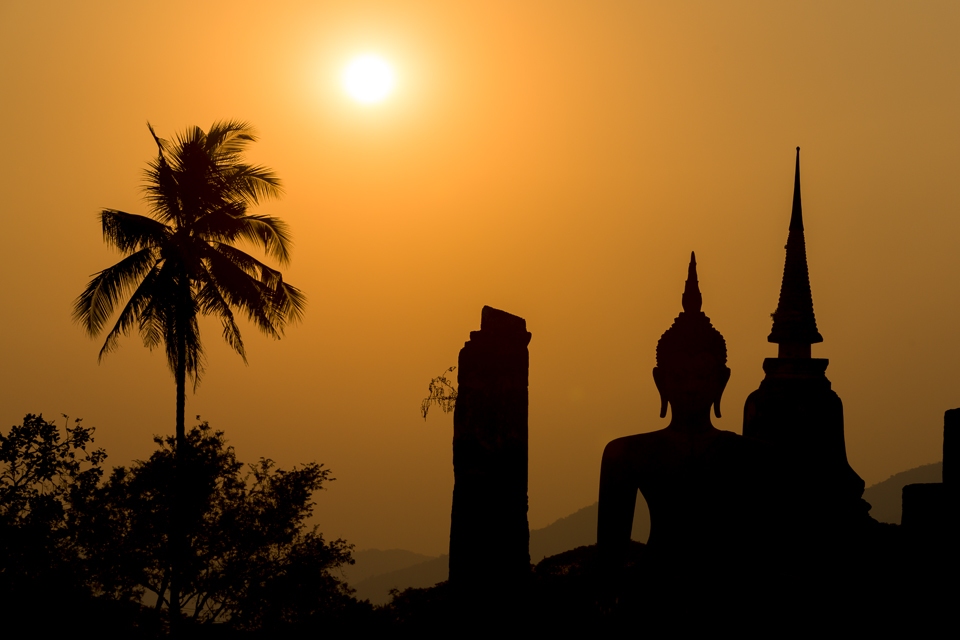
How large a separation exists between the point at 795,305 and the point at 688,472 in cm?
1949

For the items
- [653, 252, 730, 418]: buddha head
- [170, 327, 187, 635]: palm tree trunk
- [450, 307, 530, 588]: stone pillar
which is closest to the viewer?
[653, 252, 730, 418]: buddha head

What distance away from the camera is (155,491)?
19672 mm

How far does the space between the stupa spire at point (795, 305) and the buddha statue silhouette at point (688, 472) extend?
59.9 feet

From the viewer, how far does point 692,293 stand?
24.9 feet

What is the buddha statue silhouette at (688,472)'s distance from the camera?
698 centimetres

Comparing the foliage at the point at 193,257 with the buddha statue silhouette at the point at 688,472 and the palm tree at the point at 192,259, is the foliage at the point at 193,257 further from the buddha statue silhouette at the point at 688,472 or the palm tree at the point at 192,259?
the buddha statue silhouette at the point at 688,472

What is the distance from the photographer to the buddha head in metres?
7.38

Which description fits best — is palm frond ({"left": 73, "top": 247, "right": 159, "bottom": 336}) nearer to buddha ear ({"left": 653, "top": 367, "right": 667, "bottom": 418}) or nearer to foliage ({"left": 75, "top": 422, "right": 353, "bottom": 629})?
foliage ({"left": 75, "top": 422, "right": 353, "bottom": 629})

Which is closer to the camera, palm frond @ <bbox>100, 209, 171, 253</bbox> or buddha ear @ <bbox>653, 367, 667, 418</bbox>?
buddha ear @ <bbox>653, 367, 667, 418</bbox>

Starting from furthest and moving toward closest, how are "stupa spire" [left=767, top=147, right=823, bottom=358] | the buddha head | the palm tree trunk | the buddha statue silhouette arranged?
1. "stupa spire" [left=767, top=147, right=823, bottom=358]
2. the palm tree trunk
3. the buddha head
4. the buddha statue silhouette

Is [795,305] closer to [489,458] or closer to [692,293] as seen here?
[489,458]

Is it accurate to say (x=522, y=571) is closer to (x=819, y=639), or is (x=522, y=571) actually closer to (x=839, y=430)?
(x=819, y=639)

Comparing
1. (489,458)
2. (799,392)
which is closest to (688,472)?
(489,458)

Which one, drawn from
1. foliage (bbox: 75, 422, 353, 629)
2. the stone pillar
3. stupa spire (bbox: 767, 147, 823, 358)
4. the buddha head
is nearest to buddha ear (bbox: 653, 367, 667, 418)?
the buddha head
